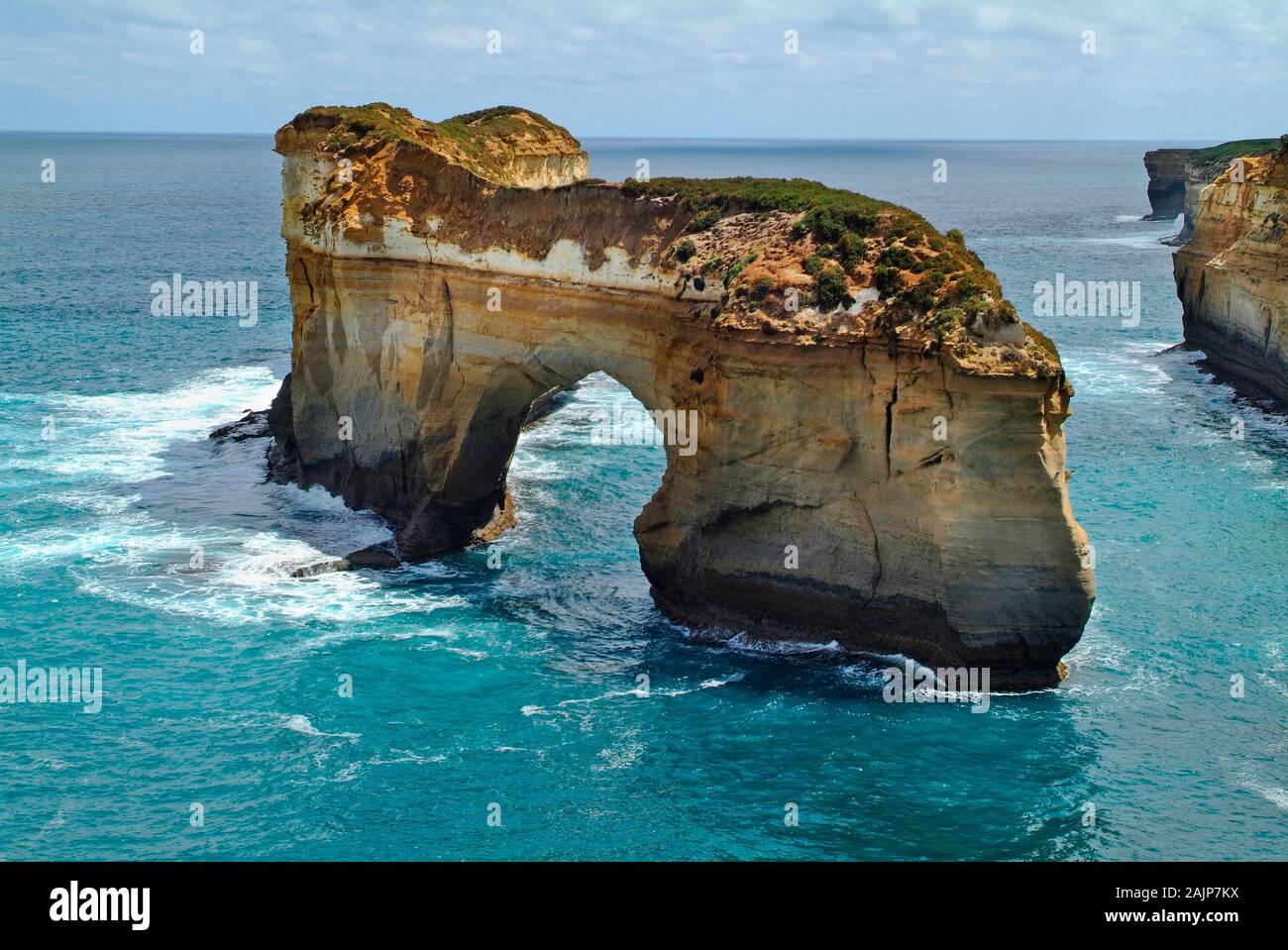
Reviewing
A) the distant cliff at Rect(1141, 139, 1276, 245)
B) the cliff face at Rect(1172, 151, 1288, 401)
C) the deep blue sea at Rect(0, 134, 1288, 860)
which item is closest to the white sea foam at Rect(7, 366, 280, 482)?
the deep blue sea at Rect(0, 134, 1288, 860)

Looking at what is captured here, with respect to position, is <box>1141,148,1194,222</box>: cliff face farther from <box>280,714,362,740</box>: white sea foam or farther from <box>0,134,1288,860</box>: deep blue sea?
<box>280,714,362,740</box>: white sea foam

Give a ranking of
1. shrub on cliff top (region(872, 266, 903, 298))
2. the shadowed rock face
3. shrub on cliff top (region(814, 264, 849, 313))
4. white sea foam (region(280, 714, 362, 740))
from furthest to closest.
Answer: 1. shrub on cliff top (region(814, 264, 849, 313))
2. shrub on cliff top (region(872, 266, 903, 298))
3. the shadowed rock face
4. white sea foam (region(280, 714, 362, 740))

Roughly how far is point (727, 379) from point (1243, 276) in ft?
129

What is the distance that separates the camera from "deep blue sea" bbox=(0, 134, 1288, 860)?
28.2 metres

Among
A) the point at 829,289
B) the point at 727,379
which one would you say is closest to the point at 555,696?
the point at 727,379

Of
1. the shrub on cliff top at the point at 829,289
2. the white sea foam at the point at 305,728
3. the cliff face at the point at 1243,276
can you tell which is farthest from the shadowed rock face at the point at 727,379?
the cliff face at the point at 1243,276

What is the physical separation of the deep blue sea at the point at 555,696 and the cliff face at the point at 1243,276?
904cm

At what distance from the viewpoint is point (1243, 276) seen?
64938mm

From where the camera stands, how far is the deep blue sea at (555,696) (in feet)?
92.6

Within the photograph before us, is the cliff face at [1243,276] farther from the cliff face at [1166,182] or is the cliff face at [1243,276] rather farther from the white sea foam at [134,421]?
the cliff face at [1166,182]

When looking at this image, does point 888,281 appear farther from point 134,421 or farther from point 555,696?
point 134,421

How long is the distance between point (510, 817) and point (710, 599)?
36.6 feet

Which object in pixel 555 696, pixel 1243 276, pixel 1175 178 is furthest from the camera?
pixel 1175 178

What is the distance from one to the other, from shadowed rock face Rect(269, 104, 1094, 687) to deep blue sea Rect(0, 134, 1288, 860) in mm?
1993
